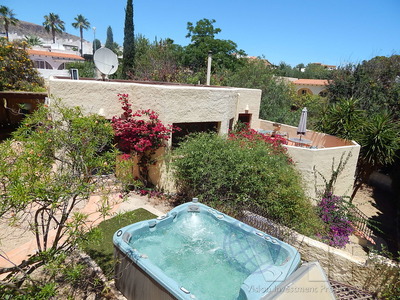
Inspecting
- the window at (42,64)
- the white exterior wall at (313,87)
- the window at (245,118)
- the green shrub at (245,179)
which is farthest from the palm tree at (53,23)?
the green shrub at (245,179)

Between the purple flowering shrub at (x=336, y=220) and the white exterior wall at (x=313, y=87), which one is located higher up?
the white exterior wall at (x=313, y=87)

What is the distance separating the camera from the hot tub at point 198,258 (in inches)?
256

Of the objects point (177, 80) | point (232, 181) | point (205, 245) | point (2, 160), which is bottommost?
point (205, 245)

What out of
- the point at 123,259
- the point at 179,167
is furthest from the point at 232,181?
the point at 123,259

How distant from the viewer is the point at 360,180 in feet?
60.6

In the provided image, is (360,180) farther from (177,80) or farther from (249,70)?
(177,80)

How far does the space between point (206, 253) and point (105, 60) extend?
476 inches

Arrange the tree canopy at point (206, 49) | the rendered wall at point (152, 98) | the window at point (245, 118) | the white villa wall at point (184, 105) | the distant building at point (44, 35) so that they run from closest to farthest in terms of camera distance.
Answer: the rendered wall at point (152, 98) → the white villa wall at point (184, 105) → the window at point (245, 118) → the tree canopy at point (206, 49) → the distant building at point (44, 35)

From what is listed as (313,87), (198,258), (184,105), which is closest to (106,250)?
(198,258)

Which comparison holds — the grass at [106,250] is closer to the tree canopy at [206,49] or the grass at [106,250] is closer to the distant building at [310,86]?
the tree canopy at [206,49]

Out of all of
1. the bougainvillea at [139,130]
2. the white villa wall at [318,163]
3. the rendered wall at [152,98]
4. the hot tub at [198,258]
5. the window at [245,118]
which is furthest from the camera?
the window at [245,118]

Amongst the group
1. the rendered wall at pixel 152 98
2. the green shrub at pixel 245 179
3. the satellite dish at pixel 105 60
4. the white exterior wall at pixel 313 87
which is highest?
the white exterior wall at pixel 313 87

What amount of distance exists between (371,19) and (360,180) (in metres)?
12.6

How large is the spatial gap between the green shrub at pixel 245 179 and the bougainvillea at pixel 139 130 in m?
1.68
